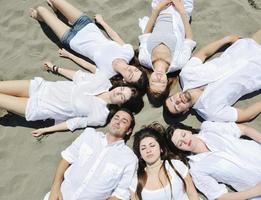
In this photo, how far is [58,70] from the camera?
658 cm

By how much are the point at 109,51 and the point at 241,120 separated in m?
2.18

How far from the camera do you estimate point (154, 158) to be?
218 inches

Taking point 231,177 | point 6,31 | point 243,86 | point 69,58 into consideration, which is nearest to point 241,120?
point 243,86

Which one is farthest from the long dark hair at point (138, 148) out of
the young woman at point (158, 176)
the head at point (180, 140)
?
the head at point (180, 140)

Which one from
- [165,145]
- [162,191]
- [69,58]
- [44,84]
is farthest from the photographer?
[69,58]

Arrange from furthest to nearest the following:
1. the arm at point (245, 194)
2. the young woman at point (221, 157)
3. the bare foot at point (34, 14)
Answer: the bare foot at point (34, 14) → the young woman at point (221, 157) → the arm at point (245, 194)

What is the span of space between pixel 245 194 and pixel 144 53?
8.16 ft

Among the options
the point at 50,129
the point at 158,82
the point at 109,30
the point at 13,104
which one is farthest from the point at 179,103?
the point at 13,104

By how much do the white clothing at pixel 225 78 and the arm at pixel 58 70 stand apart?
5.59ft

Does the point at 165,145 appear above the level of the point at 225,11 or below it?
below

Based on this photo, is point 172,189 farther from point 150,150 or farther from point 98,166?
point 98,166

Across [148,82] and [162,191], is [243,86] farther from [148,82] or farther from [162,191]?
[162,191]

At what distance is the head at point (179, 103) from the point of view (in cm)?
572

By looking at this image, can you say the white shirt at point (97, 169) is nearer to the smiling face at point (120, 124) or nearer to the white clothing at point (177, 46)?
the smiling face at point (120, 124)
